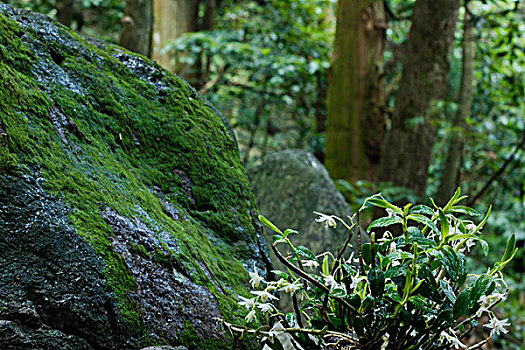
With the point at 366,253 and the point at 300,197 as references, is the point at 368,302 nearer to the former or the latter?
the point at 366,253

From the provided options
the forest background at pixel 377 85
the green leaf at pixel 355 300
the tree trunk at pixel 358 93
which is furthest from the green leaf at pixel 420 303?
the tree trunk at pixel 358 93

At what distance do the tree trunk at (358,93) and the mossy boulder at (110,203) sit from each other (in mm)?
3453

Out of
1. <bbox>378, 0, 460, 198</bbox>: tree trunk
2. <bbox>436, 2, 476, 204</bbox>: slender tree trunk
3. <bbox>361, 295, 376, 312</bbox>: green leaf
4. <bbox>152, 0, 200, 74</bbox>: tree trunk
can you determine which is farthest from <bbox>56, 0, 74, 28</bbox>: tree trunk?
<bbox>361, 295, 376, 312</bbox>: green leaf

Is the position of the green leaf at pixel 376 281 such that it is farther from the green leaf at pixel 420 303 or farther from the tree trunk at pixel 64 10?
the tree trunk at pixel 64 10

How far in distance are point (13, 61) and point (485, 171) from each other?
559cm

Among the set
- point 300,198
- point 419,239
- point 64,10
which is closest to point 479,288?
point 419,239

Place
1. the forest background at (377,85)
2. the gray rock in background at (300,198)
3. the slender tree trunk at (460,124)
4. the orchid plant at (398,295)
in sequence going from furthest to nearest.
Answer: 1. the slender tree trunk at (460,124)
2. the forest background at (377,85)
3. the gray rock in background at (300,198)
4. the orchid plant at (398,295)

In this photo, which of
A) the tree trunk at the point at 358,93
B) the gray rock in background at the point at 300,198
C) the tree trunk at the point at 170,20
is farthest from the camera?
the tree trunk at the point at 170,20

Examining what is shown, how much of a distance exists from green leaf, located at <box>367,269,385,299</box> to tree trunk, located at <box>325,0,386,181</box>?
13.5 feet

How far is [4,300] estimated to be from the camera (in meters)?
1.05

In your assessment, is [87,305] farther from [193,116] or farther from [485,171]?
[485,171]

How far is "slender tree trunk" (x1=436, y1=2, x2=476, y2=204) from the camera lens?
15.0ft

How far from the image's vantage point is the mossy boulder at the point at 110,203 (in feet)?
3.65

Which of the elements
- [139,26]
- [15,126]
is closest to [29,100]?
[15,126]
